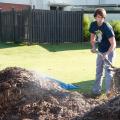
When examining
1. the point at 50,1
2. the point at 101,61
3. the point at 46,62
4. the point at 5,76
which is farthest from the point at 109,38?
the point at 50,1

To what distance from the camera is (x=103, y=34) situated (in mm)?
9180

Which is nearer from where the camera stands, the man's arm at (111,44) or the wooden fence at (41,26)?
the man's arm at (111,44)

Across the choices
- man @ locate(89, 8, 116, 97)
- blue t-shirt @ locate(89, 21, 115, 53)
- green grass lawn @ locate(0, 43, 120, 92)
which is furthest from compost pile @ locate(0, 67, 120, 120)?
green grass lawn @ locate(0, 43, 120, 92)

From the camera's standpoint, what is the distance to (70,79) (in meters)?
11.7

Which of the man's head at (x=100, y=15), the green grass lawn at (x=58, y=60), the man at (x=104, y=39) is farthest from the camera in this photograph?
the green grass lawn at (x=58, y=60)

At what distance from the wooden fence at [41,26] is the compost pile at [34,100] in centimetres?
1524

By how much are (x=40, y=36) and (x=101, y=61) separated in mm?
13696

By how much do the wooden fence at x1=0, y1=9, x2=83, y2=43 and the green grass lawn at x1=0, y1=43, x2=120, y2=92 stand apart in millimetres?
797

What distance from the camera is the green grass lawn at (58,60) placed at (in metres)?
12.2

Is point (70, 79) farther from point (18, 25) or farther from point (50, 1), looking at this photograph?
point (50, 1)

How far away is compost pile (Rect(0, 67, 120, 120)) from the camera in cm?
684

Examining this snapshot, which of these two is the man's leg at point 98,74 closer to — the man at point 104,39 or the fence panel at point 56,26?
the man at point 104,39

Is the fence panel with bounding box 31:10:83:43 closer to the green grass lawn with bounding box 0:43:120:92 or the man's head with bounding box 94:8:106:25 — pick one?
the green grass lawn with bounding box 0:43:120:92

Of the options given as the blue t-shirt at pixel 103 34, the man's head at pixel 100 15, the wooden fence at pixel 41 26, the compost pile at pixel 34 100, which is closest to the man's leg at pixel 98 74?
the blue t-shirt at pixel 103 34
